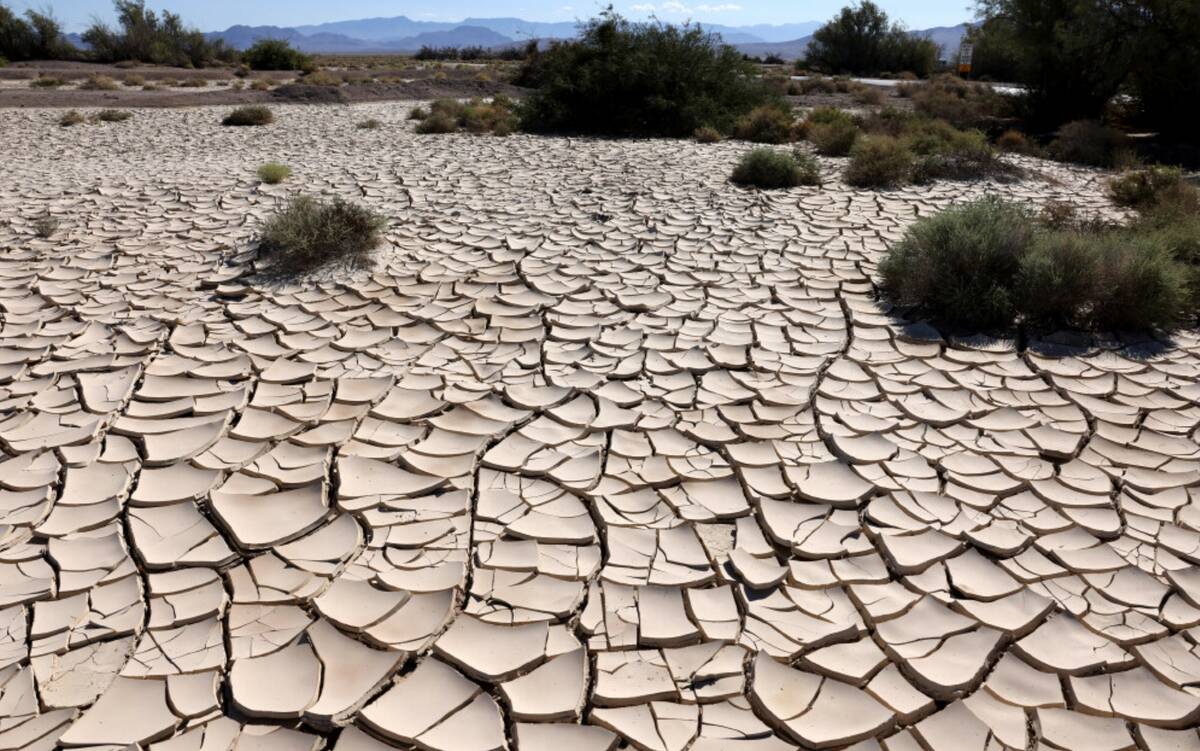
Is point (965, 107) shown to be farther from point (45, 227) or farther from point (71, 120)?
point (71, 120)

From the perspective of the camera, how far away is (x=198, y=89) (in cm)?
1895

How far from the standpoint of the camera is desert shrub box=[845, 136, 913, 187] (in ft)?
24.8

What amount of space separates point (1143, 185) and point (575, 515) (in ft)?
22.6

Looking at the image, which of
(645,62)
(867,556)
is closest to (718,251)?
(867,556)

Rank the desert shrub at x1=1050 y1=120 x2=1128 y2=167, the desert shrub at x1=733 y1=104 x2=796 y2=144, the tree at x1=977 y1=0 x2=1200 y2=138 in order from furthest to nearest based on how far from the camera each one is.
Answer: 1. the tree at x1=977 y1=0 x2=1200 y2=138
2. the desert shrub at x1=733 y1=104 x2=796 y2=144
3. the desert shrub at x1=1050 y1=120 x2=1128 y2=167

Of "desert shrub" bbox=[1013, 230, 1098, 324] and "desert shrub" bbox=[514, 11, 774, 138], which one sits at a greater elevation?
"desert shrub" bbox=[514, 11, 774, 138]

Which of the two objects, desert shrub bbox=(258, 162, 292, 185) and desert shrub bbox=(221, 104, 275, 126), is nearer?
desert shrub bbox=(258, 162, 292, 185)

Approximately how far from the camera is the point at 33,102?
47.7 ft

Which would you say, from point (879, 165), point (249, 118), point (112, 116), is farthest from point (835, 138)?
point (112, 116)

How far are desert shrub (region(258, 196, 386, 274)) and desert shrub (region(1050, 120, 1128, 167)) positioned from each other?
8725mm

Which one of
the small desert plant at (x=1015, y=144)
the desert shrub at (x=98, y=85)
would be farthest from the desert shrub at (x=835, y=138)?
the desert shrub at (x=98, y=85)

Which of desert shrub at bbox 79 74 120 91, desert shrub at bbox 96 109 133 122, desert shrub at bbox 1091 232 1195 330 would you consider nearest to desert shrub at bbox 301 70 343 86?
desert shrub at bbox 79 74 120 91

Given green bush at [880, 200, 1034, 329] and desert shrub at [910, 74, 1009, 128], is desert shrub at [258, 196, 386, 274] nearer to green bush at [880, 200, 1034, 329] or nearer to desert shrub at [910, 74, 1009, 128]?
green bush at [880, 200, 1034, 329]

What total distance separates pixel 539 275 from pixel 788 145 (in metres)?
6.73
